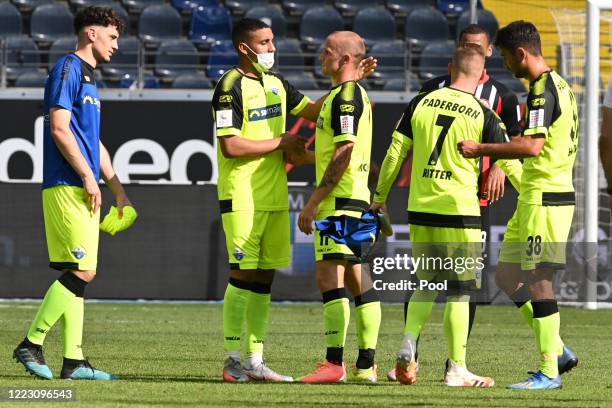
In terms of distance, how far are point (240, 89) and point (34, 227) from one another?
8.29m

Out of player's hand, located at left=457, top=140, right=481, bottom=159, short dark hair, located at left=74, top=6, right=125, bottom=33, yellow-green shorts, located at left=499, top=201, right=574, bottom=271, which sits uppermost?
short dark hair, located at left=74, top=6, right=125, bottom=33

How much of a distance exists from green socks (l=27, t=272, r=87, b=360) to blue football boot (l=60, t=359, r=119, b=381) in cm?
5

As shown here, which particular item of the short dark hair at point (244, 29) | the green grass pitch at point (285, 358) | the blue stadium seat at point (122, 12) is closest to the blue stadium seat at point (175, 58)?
the blue stadium seat at point (122, 12)

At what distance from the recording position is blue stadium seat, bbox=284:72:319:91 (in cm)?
1800

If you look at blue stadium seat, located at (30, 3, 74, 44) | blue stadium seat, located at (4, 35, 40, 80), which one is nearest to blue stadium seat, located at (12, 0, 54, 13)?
blue stadium seat, located at (30, 3, 74, 44)

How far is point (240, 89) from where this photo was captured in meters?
7.73

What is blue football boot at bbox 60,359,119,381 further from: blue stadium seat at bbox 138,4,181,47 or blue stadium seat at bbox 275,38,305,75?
blue stadium seat at bbox 138,4,181,47

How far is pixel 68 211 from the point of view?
24.4 ft

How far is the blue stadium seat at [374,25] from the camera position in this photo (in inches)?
795

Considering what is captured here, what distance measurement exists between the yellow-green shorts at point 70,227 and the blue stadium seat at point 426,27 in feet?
43.3

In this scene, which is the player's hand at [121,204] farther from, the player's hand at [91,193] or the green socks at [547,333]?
the green socks at [547,333]

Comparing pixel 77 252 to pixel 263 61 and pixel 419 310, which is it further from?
pixel 419 310

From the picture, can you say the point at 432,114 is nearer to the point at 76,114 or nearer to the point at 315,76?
the point at 76,114

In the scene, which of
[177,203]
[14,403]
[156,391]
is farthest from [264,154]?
[177,203]
